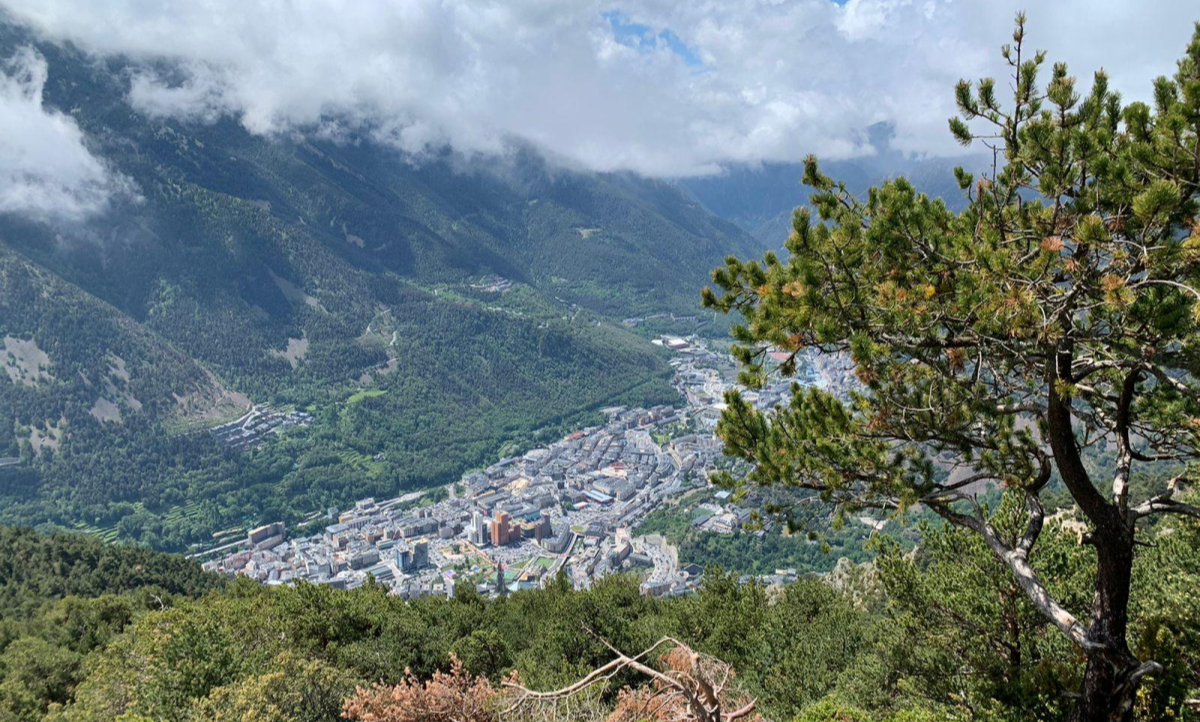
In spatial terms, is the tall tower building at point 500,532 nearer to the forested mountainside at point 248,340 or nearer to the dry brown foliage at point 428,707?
the forested mountainside at point 248,340

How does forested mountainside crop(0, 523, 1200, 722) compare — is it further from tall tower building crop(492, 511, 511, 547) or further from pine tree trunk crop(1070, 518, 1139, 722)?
tall tower building crop(492, 511, 511, 547)

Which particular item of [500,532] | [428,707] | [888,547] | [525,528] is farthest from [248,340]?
[428,707]

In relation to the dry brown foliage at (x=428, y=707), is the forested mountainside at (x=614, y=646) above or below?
below

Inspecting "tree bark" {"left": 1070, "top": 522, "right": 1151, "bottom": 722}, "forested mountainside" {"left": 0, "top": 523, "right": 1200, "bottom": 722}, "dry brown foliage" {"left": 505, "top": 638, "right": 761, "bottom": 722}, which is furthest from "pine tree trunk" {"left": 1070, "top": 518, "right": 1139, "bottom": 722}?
"dry brown foliage" {"left": 505, "top": 638, "right": 761, "bottom": 722}

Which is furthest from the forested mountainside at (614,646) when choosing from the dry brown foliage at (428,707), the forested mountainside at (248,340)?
the forested mountainside at (248,340)

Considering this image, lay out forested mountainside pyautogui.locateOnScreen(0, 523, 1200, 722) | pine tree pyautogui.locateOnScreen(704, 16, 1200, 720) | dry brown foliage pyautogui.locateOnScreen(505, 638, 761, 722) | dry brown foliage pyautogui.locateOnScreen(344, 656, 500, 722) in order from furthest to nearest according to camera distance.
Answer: forested mountainside pyautogui.locateOnScreen(0, 523, 1200, 722)
dry brown foliage pyautogui.locateOnScreen(344, 656, 500, 722)
pine tree pyautogui.locateOnScreen(704, 16, 1200, 720)
dry brown foliage pyautogui.locateOnScreen(505, 638, 761, 722)

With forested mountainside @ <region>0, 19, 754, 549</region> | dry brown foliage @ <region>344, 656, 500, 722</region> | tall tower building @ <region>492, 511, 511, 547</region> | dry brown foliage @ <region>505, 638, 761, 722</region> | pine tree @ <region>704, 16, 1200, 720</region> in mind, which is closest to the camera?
dry brown foliage @ <region>505, 638, 761, 722</region>
